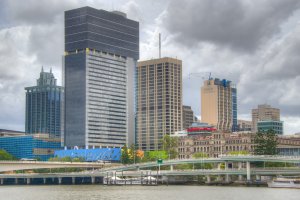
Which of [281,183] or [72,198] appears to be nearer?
[72,198]

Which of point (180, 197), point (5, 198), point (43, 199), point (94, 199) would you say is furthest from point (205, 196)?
point (5, 198)

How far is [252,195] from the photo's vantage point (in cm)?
15262

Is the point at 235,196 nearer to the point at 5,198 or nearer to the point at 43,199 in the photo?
the point at 43,199

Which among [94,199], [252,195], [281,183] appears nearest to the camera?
[94,199]

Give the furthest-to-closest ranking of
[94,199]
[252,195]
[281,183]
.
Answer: [281,183]
[252,195]
[94,199]

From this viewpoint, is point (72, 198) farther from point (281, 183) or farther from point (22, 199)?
point (281, 183)

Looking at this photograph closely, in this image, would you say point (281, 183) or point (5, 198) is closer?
point (5, 198)

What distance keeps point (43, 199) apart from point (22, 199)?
498 centimetres

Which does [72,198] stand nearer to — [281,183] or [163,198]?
[163,198]

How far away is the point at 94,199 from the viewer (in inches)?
5615

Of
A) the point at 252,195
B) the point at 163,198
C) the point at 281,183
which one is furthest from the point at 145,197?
the point at 281,183

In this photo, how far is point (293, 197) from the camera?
478 ft

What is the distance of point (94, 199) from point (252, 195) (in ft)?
124

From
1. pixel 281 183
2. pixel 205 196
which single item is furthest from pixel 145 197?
pixel 281 183
